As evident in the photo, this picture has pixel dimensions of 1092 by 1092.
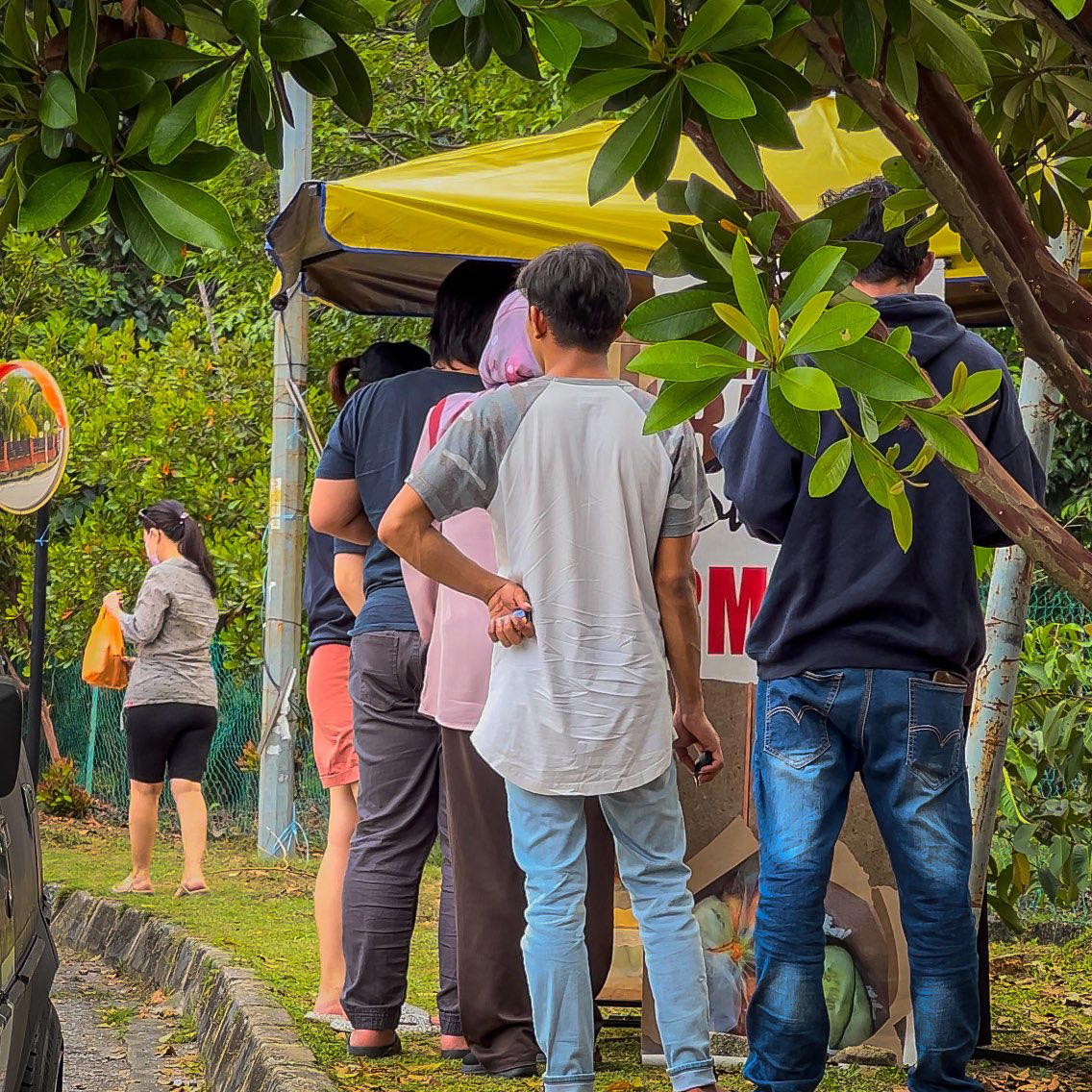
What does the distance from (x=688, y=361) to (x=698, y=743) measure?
263 cm

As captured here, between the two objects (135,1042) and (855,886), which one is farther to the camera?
(135,1042)

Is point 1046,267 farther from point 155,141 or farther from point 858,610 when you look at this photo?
point 858,610

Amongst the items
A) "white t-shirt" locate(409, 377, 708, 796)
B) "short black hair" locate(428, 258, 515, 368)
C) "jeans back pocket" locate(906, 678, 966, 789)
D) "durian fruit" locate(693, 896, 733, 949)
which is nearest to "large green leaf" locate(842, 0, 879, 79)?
"white t-shirt" locate(409, 377, 708, 796)

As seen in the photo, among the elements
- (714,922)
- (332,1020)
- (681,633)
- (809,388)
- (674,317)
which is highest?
(674,317)

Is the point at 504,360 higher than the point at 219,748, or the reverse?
the point at 504,360

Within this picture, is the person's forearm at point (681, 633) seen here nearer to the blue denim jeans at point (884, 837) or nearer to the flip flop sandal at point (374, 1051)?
the blue denim jeans at point (884, 837)

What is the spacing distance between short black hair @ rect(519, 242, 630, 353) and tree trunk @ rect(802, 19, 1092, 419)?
181 centimetres

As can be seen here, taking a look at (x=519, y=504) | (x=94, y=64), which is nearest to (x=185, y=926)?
(x=519, y=504)

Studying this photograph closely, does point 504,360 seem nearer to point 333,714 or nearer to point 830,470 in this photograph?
point 333,714

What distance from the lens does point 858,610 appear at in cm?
361

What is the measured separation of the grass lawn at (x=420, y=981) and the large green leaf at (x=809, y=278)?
9.88 feet

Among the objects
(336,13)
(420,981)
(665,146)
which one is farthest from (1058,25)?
(420,981)

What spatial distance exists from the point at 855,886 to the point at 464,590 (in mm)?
1325

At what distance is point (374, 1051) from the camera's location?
181 inches
